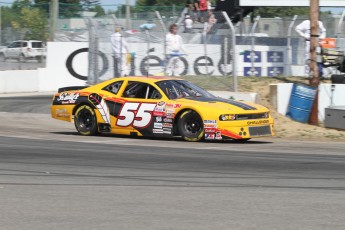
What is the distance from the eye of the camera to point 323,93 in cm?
2125

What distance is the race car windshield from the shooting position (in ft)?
53.0

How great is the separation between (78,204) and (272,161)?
15.5 ft

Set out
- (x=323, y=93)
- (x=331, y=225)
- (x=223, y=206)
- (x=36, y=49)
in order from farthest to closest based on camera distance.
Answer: (x=36, y=49)
(x=323, y=93)
(x=223, y=206)
(x=331, y=225)

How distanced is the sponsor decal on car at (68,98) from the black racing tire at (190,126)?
→ 248cm

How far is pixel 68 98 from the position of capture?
1717cm

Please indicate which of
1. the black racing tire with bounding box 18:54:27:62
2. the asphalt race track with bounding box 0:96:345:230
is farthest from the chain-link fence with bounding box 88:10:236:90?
the asphalt race track with bounding box 0:96:345:230

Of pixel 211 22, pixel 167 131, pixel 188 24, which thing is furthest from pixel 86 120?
pixel 188 24

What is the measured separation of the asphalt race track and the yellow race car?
0.30 metres

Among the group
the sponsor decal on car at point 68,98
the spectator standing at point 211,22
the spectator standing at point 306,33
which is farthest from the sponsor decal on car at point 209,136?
the spectator standing at point 306,33

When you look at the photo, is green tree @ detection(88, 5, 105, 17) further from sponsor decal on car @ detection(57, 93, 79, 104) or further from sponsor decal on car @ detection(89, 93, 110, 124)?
sponsor decal on car @ detection(89, 93, 110, 124)

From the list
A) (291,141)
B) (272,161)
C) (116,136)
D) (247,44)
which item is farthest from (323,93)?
(272,161)

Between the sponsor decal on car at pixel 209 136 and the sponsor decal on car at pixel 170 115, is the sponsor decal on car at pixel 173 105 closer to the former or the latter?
the sponsor decal on car at pixel 170 115

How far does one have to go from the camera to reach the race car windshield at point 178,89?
16141mm

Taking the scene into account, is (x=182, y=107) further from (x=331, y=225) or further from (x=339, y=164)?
(x=331, y=225)
